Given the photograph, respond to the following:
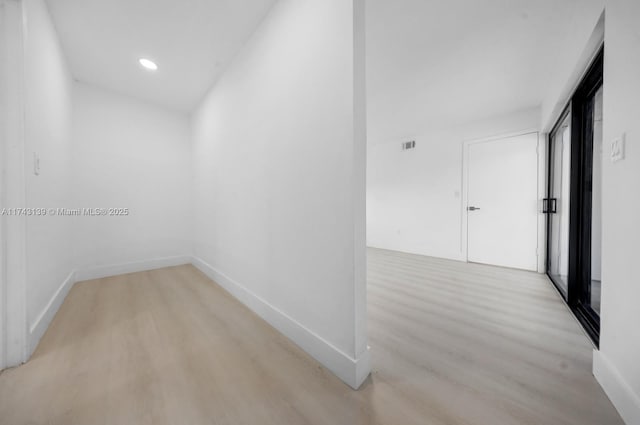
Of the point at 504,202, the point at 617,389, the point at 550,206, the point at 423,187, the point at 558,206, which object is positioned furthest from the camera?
the point at 423,187

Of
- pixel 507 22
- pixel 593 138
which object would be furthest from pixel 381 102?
pixel 593 138

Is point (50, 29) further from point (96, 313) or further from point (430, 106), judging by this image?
point (430, 106)

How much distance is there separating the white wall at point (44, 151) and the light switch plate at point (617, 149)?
338cm

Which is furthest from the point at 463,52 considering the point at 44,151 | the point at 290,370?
the point at 44,151

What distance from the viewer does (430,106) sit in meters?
3.54

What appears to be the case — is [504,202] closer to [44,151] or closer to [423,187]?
[423,187]

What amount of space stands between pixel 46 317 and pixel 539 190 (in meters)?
5.83

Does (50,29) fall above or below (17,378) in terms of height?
above

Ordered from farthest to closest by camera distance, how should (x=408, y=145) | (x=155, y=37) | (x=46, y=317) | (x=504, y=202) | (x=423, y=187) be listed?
1. (x=408, y=145)
2. (x=423, y=187)
3. (x=504, y=202)
4. (x=155, y=37)
5. (x=46, y=317)

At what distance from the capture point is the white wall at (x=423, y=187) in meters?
4.18

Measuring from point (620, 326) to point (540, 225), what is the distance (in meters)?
3.03

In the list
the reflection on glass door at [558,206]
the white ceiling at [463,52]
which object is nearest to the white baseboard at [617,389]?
the reflection on glass door at [558,206]

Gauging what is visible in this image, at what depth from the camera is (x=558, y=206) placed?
10.5 feet

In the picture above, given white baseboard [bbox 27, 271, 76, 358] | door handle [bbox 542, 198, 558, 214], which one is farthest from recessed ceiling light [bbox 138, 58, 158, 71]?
door handle [bbox 542, 198, 558, 214]
